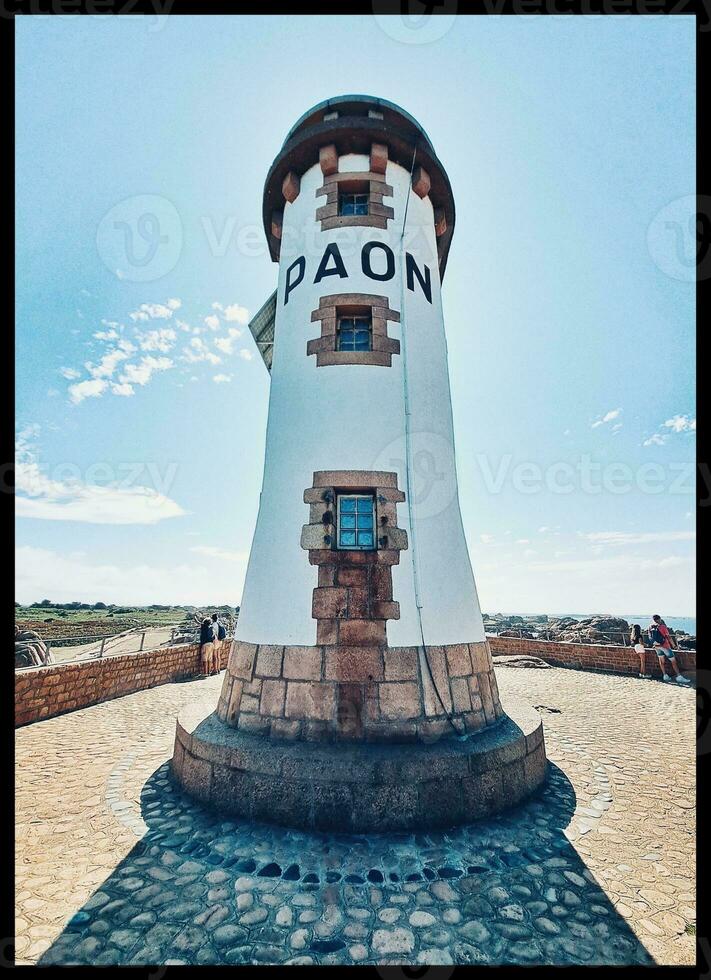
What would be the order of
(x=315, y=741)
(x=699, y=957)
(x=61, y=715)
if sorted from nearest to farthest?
(x=699, y=957) < (x=315, y=741) < (x=61, y=715)

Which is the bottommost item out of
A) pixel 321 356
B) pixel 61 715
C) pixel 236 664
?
pixel 61 715

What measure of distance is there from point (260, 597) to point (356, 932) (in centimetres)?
355

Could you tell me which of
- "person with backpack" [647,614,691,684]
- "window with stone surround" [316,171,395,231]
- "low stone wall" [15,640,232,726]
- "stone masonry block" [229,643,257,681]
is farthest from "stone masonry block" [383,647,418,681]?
"person with backpack" [647,614,691,684]

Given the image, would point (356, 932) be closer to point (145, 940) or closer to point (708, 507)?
point (145, 940)

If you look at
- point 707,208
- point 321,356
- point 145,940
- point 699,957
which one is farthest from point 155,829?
point 707,208

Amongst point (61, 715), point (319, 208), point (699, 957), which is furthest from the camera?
point (61, 715)

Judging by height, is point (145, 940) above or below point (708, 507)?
below

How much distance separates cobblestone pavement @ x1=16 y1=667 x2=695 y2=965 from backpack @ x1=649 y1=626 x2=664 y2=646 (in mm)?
7910

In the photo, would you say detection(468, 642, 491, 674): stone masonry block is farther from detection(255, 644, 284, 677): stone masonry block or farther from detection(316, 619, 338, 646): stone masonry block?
detection(255, 644, 284, 677): stone masonry block

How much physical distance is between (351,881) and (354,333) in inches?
258

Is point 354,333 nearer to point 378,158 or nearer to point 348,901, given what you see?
point 378,158

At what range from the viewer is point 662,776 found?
6.06 m

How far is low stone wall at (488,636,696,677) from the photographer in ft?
43.1

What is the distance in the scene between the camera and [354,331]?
22.7 ft
